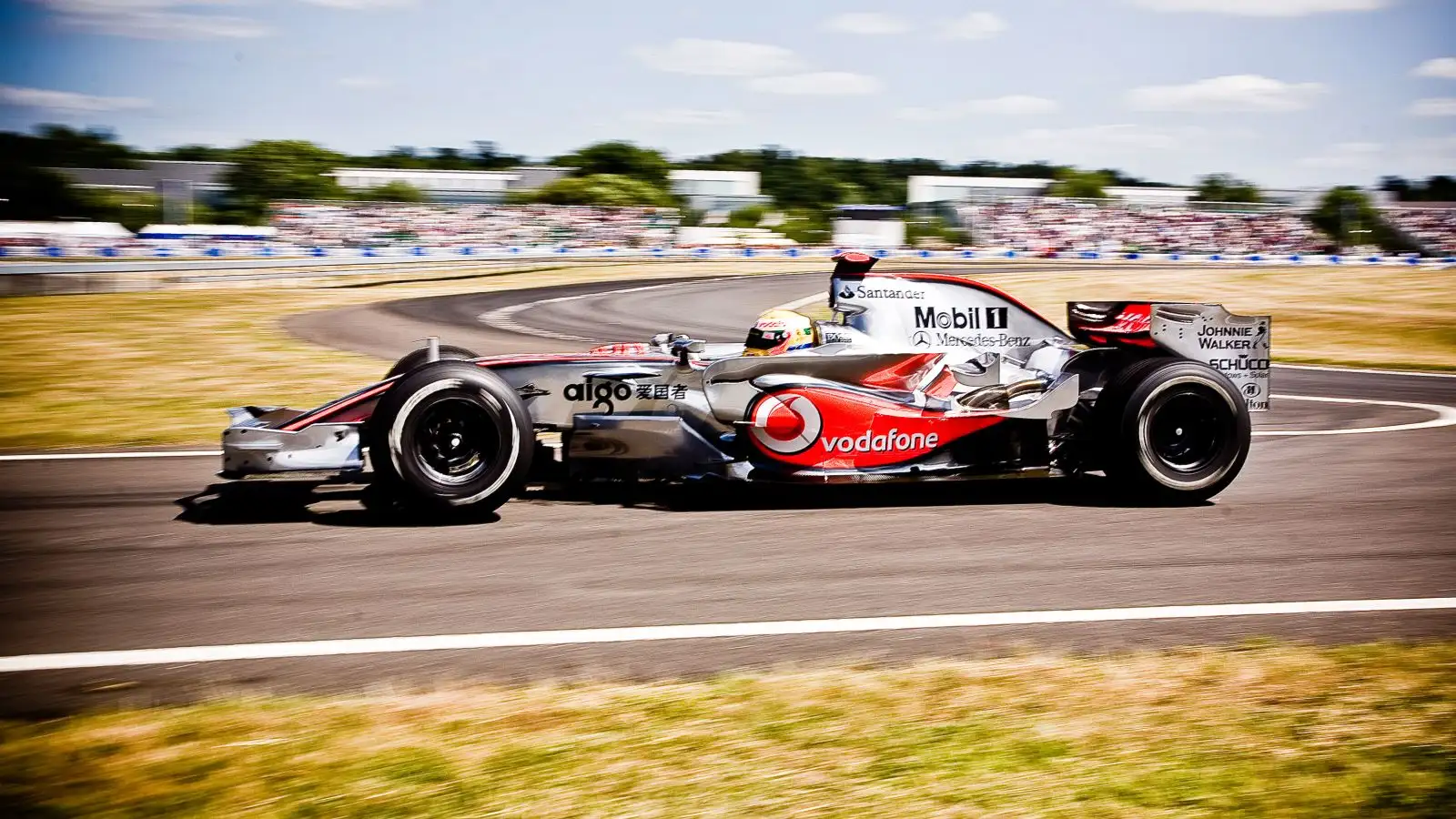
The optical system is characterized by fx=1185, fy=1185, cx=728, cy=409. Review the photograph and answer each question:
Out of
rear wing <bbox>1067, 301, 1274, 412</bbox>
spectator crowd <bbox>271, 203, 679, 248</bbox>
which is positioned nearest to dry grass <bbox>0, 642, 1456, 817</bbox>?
rear wing <bbox>1067, 301, 1274, 412</bbox>

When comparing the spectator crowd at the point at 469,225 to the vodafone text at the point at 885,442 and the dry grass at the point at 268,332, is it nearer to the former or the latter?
the dry grass at the point at 268,332

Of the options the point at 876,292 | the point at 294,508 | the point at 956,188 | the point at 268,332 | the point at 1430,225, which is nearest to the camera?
→ the point at 294,508

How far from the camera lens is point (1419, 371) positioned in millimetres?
15500

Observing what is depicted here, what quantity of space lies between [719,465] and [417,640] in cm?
238

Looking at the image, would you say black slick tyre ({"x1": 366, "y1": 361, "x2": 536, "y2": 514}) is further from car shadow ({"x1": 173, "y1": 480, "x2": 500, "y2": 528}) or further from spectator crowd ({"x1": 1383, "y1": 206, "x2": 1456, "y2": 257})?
spectator crowd ({"x1": 1383, "y1": 206, "x2": 1456, "y2": 257})

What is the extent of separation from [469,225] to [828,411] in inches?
1646

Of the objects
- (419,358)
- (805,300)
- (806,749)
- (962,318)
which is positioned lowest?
(806,749)

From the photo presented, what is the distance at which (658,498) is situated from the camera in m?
6.91

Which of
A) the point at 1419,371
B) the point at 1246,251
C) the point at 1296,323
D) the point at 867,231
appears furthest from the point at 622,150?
the point at 1419,371

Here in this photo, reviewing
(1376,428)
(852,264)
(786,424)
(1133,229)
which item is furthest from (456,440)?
(1133,229)

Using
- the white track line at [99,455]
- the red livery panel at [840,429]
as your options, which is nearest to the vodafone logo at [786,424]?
the red livery panel at [840,429]

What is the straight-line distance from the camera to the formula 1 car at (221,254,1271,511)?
6102mm

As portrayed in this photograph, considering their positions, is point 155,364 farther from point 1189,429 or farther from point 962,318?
point 1189,429

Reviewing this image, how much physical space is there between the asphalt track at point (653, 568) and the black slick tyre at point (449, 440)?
22 cm
